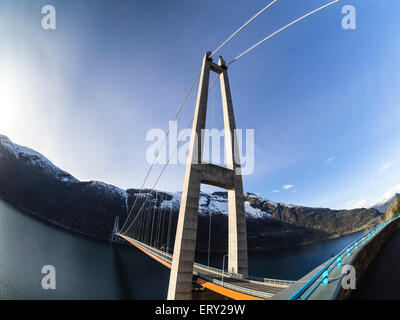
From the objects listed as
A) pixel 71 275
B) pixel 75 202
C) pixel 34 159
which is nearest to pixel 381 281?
pixel 71 275

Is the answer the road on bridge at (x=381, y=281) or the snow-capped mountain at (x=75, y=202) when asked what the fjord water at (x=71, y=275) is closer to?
the road on bridge at (x=381, y=281)

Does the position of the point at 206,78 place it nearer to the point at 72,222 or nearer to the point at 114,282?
the point at 114,282

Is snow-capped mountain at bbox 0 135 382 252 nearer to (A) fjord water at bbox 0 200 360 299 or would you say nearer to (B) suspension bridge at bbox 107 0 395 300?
(A) fjord water at bbox 0 200 360 299

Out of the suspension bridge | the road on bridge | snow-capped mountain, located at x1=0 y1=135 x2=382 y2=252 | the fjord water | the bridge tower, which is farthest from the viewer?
snow-capped mountain, located at x1=0 y1=135 x2=382 y2=252

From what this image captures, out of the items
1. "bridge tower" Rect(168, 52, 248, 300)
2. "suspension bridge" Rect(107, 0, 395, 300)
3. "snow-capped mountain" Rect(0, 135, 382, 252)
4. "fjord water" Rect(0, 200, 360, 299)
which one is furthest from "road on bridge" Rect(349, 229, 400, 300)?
"snow-capped mountain" Rect(0, 135, 382, 252)
